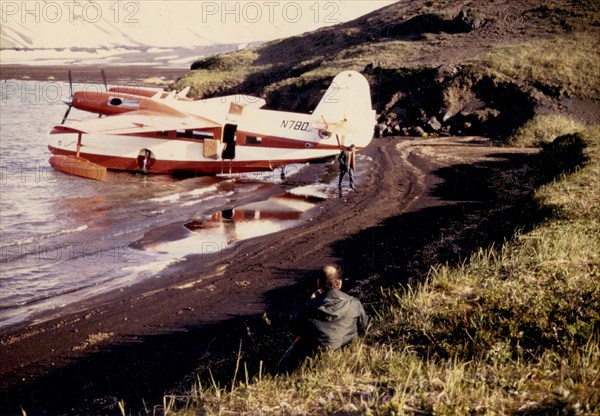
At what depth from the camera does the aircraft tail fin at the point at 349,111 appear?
86.2 ft

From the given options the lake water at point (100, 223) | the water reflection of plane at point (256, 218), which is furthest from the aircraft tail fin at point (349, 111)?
the water reflection of plane at point (256, 218)

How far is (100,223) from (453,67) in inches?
1300

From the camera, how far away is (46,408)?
855 cm

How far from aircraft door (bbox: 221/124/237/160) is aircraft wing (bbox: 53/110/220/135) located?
541 mm

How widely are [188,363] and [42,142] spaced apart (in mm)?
33902

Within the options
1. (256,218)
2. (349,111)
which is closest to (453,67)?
(349,111)

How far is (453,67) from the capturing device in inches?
1732

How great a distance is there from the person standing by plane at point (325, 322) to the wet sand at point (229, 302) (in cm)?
87

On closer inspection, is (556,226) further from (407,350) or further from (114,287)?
(114,287)

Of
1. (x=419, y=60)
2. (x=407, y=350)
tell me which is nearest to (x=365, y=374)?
(x=407, y=350)

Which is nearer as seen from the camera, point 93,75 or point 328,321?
point 328,321

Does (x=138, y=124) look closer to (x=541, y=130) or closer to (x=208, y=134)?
(x=208, y=134)

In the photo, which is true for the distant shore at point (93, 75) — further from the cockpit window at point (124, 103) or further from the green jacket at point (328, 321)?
the green jacket at point (328, 321)

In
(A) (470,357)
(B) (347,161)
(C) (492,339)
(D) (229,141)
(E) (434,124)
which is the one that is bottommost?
(A) (470,357)
